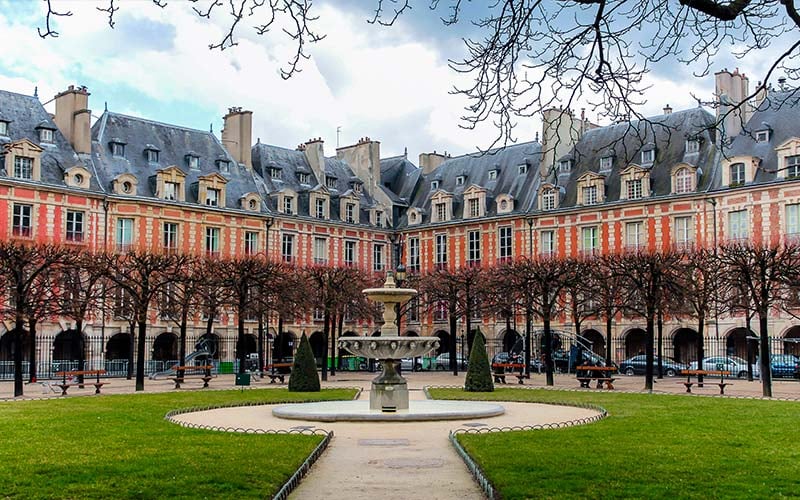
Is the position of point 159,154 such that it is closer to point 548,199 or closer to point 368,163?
point 368,163

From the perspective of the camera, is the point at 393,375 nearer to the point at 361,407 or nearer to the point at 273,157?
the point at 361,407

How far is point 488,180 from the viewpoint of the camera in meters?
50.0

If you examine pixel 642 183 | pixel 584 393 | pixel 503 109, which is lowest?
pixel 584 393

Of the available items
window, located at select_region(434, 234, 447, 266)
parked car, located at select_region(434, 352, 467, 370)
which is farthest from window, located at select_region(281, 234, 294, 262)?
parked car, located at select_region(434, 352, 467, 370)

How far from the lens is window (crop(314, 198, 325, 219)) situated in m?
49.3

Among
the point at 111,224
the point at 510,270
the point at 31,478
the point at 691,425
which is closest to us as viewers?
the point at 31,478

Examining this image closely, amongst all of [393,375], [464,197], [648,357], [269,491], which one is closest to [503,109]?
[269,491]

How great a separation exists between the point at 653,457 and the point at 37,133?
116ft

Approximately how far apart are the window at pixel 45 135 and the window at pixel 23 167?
6.46 ft

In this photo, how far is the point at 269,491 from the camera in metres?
8.77

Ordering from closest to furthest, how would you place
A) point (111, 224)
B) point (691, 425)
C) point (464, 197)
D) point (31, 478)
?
point (31, 478) < point (691, 425) < point (111, 224) < point (464, 197)

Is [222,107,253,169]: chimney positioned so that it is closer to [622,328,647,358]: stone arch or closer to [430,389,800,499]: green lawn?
[622,328,647,358]: stone arch

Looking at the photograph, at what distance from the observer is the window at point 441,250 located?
164 feet

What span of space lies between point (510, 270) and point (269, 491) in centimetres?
2791
